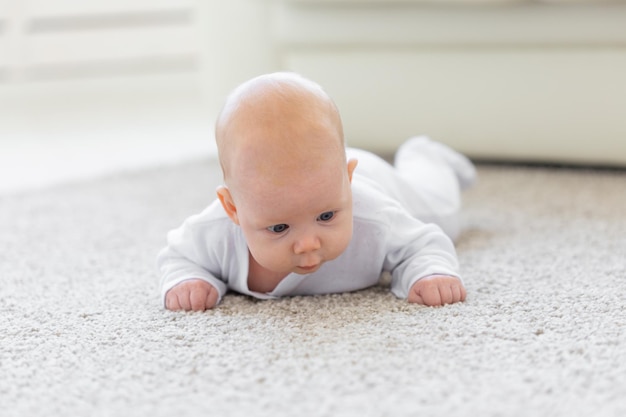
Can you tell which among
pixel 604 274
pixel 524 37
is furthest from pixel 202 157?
pixel 604 274

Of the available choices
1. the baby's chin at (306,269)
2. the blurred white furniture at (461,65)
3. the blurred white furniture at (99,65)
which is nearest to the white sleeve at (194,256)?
the baby's chin at (306,269)

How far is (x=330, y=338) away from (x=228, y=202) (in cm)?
19

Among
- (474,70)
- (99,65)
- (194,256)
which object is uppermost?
(474,70)

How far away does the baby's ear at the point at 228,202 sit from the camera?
880 millimetres

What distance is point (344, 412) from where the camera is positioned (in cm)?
64

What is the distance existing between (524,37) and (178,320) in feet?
2.93

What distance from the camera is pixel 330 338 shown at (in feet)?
2.61

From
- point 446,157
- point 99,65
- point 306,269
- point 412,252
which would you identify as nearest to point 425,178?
point 446,157

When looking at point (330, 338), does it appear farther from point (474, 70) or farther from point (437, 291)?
point (474, 70)

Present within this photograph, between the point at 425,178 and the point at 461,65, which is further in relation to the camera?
the point at 461,65

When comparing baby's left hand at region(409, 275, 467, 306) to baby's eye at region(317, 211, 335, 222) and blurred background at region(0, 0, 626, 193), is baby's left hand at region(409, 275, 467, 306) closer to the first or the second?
baby's eye at region(317, 211, 335, 222)

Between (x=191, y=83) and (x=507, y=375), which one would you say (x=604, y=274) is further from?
(x=191, y=83)

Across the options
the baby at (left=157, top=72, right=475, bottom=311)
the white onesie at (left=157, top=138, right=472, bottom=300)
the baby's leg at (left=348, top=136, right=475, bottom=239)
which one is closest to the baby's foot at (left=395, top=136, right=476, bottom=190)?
the baby's leg at (left=348, top=136, right=475, bottom=239)

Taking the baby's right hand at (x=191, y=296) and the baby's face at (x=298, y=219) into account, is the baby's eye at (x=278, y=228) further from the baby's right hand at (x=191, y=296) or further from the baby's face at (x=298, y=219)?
the baby's right hand at (x=191, y=296)
